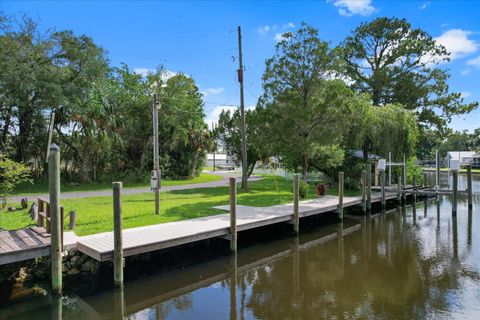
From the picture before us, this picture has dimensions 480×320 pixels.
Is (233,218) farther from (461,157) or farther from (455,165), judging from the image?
(461,157)

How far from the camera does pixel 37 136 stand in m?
20.4

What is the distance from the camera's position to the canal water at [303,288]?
20.4 feet

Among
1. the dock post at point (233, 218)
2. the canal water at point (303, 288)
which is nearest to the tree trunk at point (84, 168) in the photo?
the canal water at point (303, 288)

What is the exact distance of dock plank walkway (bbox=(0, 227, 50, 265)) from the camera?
20.6 ft

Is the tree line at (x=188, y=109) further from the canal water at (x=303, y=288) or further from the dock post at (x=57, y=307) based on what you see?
the dock post at (x=57, y=307)

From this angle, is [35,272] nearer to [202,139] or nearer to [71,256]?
[71,256]

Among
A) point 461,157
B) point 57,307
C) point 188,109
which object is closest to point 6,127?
point 188,109

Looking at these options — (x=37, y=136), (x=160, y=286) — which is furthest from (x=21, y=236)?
(x=37, y=136)

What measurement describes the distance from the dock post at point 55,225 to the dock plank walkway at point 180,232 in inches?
25.5

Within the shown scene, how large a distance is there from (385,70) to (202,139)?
17.8 metres

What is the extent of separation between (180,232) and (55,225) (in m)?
2.92

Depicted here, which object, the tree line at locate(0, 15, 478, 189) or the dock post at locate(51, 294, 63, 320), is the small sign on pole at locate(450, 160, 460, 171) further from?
the dock post at locate(51, 294, 63, 320)

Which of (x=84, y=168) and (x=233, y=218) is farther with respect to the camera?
(x=84, y=168)

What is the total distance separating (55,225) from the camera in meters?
6.52
